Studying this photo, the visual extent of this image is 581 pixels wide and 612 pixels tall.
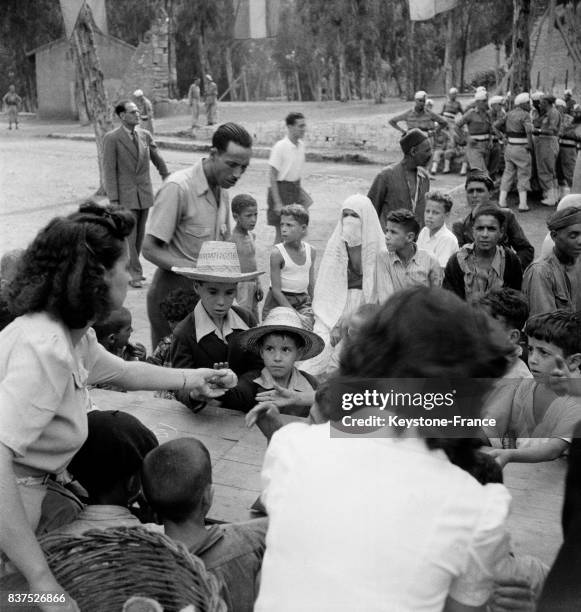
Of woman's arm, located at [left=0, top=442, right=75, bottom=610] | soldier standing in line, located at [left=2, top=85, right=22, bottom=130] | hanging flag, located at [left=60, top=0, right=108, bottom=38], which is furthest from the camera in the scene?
soldier standing in line, located at [left=2, top=85, right=22, bottom=130]

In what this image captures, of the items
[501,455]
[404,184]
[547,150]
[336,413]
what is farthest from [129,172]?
[547,150]

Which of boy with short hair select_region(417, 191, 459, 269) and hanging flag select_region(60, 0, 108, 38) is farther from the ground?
hanging flag select_region(60, 0, 108, 38)

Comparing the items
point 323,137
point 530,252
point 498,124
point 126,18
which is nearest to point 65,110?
point 323,137

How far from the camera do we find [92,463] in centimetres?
256

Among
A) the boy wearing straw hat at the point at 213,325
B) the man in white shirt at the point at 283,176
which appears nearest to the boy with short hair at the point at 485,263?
the boy wearing straw hat at the point at 213,325

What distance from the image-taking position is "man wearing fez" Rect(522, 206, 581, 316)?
426cm

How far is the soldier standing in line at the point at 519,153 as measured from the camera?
12109mm

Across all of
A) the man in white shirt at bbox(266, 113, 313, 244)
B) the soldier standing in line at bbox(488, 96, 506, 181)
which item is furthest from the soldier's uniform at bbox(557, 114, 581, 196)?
the man in white shirt at bbox(266, 113, 313, 244)

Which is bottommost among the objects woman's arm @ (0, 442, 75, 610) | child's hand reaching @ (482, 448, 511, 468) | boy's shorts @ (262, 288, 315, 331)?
boy's shorts @ (262, 288, 315, 331)

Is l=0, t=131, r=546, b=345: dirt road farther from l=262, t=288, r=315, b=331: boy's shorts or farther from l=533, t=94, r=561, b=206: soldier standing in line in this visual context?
l=262, t=288, r=315, b=331: boy's shorts

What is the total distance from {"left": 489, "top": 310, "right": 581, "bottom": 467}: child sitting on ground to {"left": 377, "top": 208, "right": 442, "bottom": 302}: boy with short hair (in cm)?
160

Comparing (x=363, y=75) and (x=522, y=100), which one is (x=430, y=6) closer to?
(x=522, y=100)

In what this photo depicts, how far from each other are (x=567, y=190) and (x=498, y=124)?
5.41ft

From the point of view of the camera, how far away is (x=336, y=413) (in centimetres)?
177
